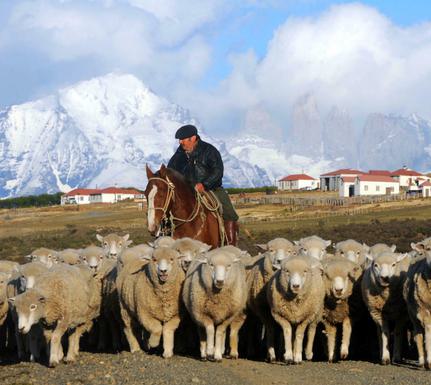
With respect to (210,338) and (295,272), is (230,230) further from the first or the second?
(210,338)

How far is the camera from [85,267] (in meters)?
15.3

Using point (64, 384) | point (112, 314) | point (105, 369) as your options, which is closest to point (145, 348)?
point (112, 314)

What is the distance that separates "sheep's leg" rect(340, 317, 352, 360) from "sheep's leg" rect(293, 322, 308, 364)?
766mm

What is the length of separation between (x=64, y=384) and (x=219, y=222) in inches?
253

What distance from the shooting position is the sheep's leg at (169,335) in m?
13.3

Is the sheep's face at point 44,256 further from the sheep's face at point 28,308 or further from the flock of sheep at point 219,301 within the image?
the sheep's face at point 28,308

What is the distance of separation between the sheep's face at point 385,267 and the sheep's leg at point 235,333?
222cm

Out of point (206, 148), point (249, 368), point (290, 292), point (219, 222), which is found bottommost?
point (249, 368)

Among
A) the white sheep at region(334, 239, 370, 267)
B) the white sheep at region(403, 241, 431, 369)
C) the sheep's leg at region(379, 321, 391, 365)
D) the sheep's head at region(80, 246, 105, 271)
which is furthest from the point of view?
the white sheep at region(334, 239, 370, 267)

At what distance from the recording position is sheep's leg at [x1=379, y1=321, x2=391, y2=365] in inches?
526

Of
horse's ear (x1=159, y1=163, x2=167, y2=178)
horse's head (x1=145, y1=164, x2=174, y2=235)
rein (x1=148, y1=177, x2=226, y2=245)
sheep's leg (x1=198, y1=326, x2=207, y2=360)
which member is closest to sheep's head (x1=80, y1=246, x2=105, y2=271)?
rein (x1=148, y1=177, x2=226, y2=245)

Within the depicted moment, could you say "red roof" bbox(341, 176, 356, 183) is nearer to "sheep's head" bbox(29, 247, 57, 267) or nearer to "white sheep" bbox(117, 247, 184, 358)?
"sheep's head" bbox(29, 247, 57, 267)

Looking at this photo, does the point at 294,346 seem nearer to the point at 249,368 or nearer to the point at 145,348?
the point at 249,368

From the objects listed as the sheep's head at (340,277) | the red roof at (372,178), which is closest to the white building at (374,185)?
the red roof at (372,178)
